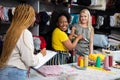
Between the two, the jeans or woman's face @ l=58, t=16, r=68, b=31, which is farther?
woman's face @ l=58, t=16, r=68, b=31

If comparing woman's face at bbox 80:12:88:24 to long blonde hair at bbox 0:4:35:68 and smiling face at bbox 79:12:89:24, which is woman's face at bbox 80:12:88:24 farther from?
long blonde hair at bbox 0:4:35:68

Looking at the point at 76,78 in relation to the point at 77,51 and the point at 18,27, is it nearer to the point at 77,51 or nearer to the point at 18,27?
the point at 18,27

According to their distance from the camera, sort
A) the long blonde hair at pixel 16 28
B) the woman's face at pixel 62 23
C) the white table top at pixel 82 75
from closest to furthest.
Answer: the long blonde hair at pixel 16 28 < the white table top at pixel 82 75 < the woman's face at pixel 62 23

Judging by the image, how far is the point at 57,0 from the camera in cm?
464

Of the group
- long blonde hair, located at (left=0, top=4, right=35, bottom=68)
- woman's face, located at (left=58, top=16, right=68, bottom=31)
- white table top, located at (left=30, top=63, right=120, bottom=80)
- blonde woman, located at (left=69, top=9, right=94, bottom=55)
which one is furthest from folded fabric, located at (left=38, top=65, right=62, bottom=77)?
blonde woman, located at (left=69, top=9, right=94, bottom=55)

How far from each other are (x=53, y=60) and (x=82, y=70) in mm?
642

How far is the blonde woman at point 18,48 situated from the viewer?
74.2 inches

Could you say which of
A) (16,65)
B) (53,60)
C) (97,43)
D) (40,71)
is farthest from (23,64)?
(97,43)

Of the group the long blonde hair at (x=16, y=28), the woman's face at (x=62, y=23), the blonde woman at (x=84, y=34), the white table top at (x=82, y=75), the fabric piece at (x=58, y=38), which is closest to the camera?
the long blonde hair at (x=16, y=28)

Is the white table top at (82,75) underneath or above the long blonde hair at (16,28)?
underneath

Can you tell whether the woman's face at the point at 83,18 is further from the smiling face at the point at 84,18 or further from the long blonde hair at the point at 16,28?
the long blonde hair at the point at 16,28

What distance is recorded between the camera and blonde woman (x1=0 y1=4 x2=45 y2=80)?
188cm

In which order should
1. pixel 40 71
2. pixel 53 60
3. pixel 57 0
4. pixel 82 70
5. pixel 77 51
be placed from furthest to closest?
pixel 57 0 → pixel 77 51 → pixel 53 60 → pixel 82 70 → pixel 40 71

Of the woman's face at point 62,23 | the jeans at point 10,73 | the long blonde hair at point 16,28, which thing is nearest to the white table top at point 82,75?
the jeans at point 10,73
